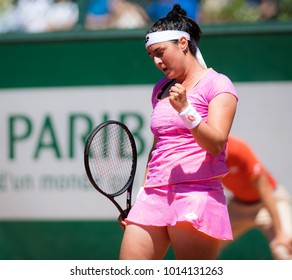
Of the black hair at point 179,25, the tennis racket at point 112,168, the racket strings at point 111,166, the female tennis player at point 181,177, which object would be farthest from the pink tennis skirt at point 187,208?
the black hair at point 179,25

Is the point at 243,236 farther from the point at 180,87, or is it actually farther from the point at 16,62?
the point at 180,87

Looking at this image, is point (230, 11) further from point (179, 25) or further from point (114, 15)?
point (179, 25)

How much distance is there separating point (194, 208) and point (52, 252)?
2.77m

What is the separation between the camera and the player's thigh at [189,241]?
12.2 ft

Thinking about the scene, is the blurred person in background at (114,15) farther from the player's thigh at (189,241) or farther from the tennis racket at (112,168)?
the player's thigh at (189,241)

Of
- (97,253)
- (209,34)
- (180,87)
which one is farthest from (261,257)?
(180,87)

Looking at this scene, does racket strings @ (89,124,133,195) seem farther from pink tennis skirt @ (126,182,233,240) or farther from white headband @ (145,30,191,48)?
white headband @ (145,30,191,48)

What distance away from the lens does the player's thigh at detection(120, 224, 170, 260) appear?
3.75 m

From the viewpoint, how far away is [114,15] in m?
6.55

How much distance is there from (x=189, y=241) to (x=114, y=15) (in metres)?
3.21

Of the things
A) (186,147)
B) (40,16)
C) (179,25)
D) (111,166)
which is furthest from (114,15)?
(186,147)

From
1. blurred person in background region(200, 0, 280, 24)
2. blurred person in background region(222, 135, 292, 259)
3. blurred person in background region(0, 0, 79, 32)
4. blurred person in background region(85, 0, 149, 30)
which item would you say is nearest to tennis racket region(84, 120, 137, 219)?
blurred person in background region(222, 135, 292, 259)

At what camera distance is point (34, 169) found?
6.21 meters

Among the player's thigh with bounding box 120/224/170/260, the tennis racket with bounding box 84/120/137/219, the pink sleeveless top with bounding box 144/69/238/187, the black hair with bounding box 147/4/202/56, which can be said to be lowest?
the player's thigh with bounding box 120/224/170/260
